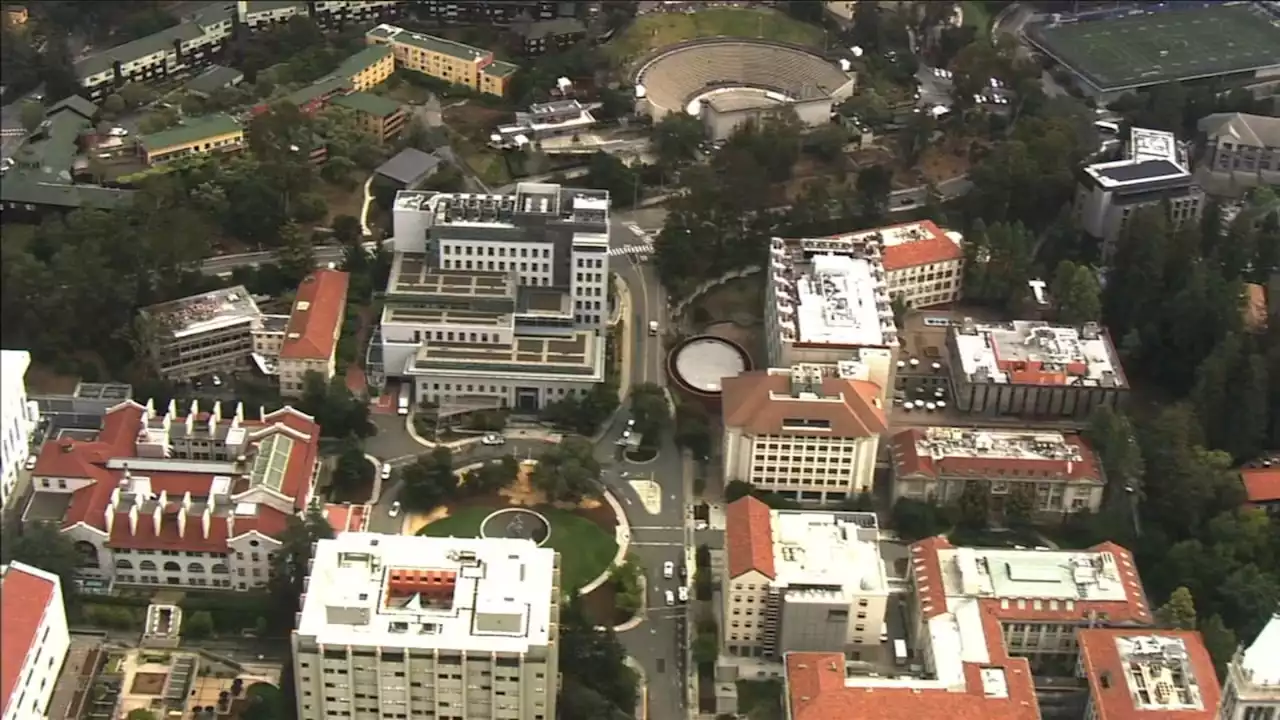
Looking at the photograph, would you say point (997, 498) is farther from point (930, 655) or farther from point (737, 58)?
point (737, 58)

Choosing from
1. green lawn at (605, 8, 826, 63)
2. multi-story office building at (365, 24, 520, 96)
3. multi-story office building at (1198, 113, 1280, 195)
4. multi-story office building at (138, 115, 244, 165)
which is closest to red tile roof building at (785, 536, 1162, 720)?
multi-story office building at (1198, 113, 1280, 195)

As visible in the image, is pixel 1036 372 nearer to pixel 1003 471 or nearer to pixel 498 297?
pixel 1003 471

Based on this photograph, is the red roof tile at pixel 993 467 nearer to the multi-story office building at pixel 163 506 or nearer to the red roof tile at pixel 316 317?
the multi-story office building at pixel 163 506

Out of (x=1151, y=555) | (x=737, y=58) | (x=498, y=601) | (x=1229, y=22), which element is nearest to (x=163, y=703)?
(x=498, y=601)

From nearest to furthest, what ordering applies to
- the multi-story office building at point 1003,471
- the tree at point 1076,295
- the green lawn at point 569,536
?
the green lawn at point 569,536 < the multi-story office building at point 1003,471 < the tree at point 1076,295

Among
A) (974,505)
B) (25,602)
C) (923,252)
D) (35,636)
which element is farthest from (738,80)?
(35,636)

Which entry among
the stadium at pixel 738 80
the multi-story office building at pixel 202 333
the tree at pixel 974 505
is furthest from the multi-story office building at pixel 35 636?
the stadium at pixel 738 80
